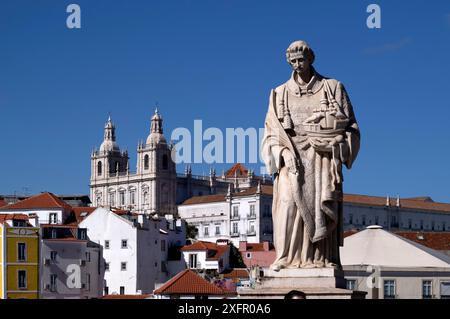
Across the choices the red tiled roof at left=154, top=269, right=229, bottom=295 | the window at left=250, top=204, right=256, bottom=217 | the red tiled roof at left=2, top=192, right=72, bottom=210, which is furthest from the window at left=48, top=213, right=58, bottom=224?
the window at left=250, top=204, right=256, bottom=217

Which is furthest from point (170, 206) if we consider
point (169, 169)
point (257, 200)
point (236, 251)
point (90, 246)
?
point (90, 246)

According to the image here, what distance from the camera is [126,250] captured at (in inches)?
3740

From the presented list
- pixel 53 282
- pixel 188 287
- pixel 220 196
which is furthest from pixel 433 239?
pixel 220 196

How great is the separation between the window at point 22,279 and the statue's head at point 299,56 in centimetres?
7203

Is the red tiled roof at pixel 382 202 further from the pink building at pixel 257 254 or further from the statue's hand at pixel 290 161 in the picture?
the statue's hand at pixel 290 161

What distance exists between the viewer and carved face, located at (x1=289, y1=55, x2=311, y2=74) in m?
11.1

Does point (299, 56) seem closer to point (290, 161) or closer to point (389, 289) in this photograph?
point (290, 161)

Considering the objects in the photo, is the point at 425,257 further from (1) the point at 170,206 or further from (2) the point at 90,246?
(1) the point at 170,206

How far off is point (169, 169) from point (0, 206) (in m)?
84.9

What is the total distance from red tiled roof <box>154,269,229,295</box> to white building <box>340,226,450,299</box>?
2176 centimetres

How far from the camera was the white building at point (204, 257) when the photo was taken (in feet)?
344

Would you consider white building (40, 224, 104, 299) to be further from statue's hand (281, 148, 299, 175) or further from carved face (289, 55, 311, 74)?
statue's hand (281, 148, 299, 175)

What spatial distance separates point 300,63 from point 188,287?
5371cm
